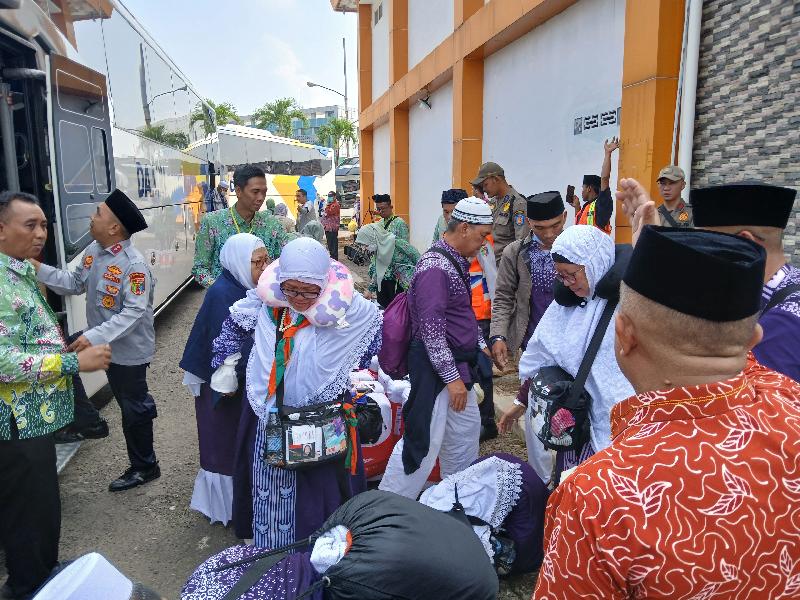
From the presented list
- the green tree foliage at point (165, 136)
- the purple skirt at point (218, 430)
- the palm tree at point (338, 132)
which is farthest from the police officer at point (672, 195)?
the palm tree at point (338, 132)

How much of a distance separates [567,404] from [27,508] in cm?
252

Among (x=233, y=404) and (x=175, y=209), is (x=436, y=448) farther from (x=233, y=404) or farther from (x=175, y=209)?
(x=175, y=209)

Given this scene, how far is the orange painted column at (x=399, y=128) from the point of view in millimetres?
13906

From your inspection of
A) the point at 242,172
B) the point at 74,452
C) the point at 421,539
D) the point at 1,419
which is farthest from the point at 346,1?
the point at 421,539

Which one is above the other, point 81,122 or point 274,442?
point 81,122

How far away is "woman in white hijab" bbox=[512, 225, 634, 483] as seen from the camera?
7.98 feet

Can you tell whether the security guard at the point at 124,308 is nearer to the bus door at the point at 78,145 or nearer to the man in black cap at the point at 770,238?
the bus door at the point at 78,145

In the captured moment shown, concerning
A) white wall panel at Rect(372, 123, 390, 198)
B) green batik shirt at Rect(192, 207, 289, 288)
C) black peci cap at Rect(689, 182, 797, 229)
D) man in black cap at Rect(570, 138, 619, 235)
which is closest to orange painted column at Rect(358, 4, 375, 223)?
white wall panel at Rect(372, 123, 390, 198)

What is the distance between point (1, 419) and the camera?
2.56m

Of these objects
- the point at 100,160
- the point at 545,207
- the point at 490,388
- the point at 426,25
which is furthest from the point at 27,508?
the point at 426,25

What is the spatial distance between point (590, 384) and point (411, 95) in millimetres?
11712

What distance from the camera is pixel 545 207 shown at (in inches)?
151

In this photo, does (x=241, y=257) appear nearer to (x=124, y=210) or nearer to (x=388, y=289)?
(x=124, y=210)

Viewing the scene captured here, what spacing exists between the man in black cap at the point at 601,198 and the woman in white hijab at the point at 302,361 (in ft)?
10.9
